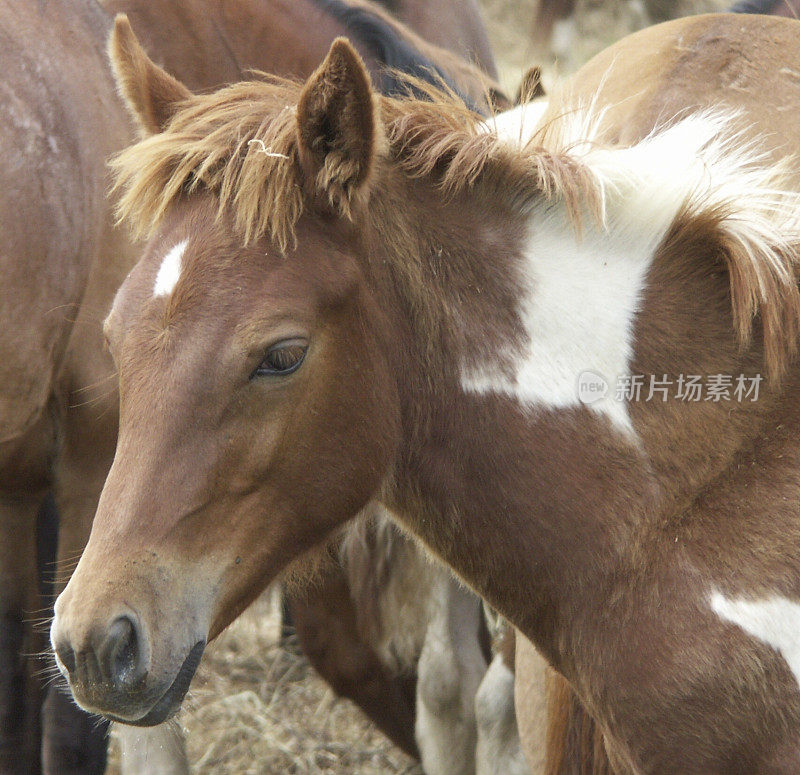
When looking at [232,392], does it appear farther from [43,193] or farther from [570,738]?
[43,193]

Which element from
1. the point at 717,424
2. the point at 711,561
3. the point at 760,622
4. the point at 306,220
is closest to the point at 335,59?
the point at 306,220

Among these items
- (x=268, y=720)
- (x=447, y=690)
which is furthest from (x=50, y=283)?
(x=268, y=720)

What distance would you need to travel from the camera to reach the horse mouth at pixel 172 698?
1673 millimetres

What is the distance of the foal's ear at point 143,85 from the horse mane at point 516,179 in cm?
9

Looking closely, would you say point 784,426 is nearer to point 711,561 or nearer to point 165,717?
point 711,561

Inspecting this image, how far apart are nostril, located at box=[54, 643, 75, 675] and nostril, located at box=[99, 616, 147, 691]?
0.18 feet

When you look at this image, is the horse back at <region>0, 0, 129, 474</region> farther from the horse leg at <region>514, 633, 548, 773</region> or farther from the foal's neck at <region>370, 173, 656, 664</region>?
the horse leg at <region>514, 633, 548, 773</region>

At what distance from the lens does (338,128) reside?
174 cm

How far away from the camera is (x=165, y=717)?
5.58ft

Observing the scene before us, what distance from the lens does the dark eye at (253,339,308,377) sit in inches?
67.2

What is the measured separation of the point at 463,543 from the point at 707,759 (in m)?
0.57

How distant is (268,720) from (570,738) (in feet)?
7.62

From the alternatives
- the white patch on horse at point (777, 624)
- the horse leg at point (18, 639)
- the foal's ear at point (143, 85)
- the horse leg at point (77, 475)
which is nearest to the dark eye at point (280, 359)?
the foal's ear at point (143, 85)
